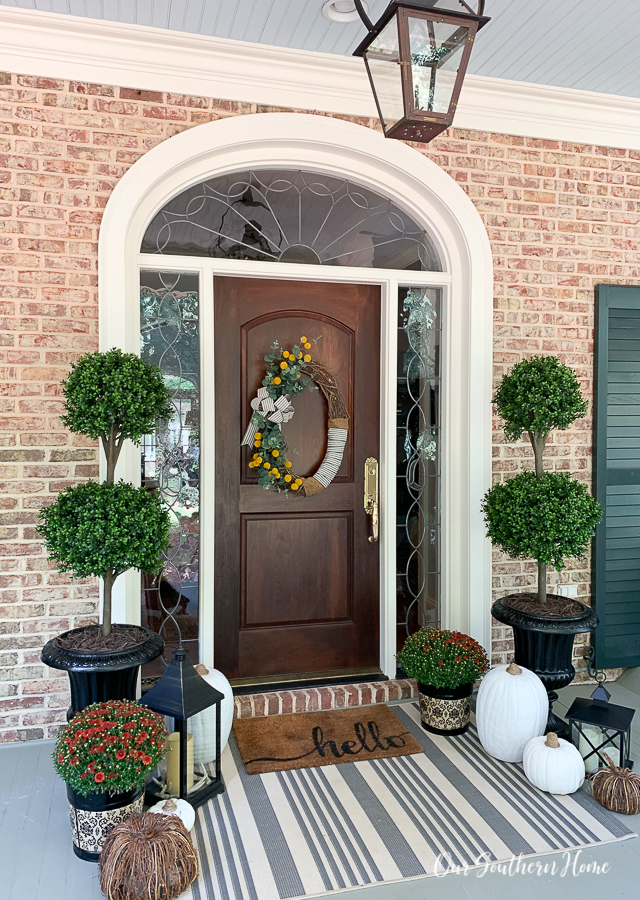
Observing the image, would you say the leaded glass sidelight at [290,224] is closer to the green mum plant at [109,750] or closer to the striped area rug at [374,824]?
the green mum plant at [109,750]

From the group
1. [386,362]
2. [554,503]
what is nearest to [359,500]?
[386,362]

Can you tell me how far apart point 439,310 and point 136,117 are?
5.78 feet

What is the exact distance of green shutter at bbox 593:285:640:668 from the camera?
3.83 m

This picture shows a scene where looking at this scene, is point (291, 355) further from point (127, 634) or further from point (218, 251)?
point (127, 634)

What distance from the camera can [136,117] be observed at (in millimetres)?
3197

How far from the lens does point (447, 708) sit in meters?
3.17

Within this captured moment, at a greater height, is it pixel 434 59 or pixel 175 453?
pixel 434 59

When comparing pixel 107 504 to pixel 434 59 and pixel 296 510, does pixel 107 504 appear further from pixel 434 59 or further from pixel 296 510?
pixel 434 59

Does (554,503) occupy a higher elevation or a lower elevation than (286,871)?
higher

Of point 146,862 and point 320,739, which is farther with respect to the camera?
point 320,739

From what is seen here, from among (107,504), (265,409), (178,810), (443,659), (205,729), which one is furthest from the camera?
(265,409)

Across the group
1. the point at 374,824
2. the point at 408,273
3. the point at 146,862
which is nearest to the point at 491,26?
the point at 408,273

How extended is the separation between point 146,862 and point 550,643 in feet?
6.14

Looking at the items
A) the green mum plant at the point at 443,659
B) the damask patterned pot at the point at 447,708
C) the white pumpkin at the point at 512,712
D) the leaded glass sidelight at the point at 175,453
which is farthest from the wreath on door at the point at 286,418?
the white pumpkin at the point at 512,712
